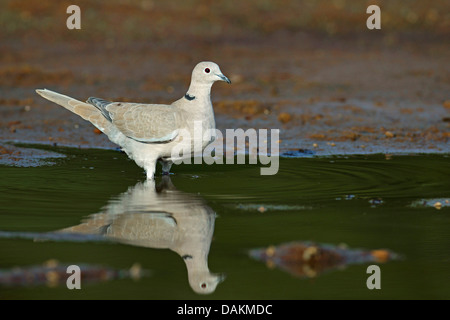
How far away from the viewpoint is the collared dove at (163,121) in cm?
820

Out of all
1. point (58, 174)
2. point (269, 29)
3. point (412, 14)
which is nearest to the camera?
point (58, 174)

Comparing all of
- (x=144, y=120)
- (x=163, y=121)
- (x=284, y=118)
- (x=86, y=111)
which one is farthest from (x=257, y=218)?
(x=284, y=118)

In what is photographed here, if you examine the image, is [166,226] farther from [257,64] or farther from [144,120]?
[257,64]

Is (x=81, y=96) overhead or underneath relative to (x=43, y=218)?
overhead

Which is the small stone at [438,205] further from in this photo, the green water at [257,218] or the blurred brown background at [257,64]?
the blurred brown background at [257,64]

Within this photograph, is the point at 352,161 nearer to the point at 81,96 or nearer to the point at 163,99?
the point at 163,99

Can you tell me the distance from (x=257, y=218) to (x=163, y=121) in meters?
1.93

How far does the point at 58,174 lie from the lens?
27.7 feet

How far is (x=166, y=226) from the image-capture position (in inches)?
253

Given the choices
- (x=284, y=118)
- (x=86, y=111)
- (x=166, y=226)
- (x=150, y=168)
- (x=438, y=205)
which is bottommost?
(x=166, y=226)

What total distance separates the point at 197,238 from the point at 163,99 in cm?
702

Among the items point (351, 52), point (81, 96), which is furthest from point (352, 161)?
point (351, 52)

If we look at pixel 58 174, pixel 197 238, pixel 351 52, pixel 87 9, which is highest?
pixel 87 9

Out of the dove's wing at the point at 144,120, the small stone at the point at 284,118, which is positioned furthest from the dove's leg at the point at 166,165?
the small stone at the point at 284,118
